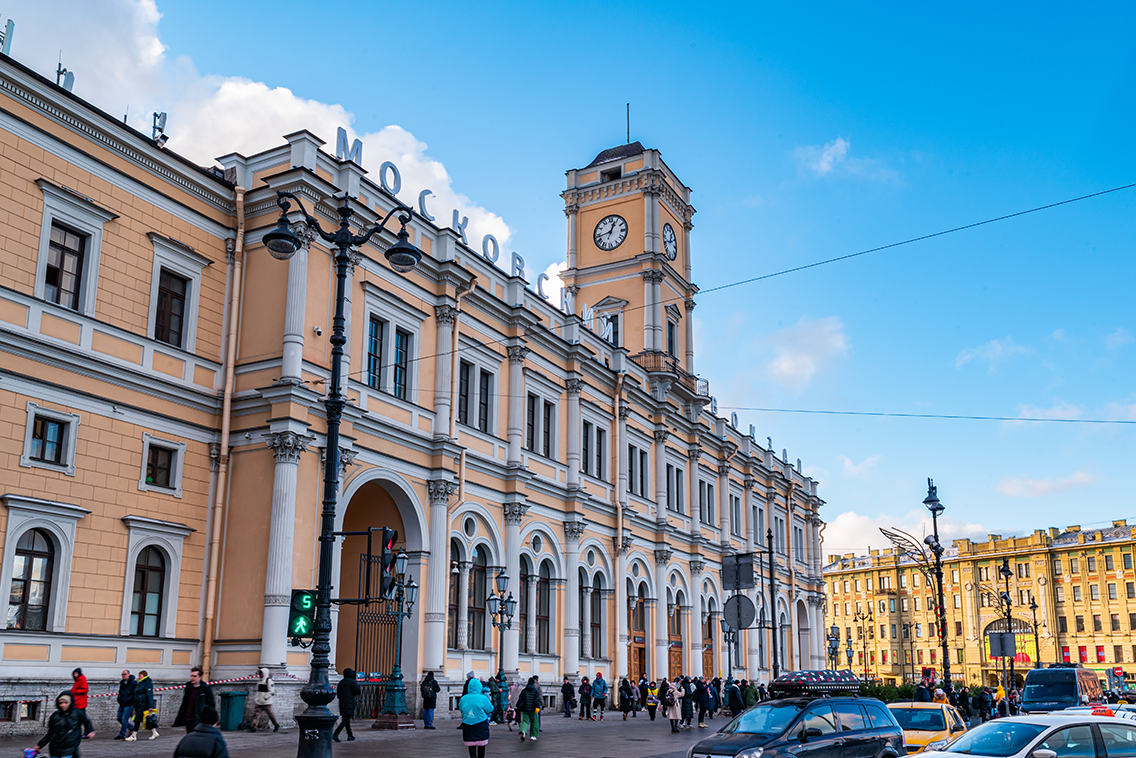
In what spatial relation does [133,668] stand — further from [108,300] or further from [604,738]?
[604,738]

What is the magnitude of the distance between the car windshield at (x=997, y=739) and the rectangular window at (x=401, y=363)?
20.4 meters

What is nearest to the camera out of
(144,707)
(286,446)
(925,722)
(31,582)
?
(925,722)

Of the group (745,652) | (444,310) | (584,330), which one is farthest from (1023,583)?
(444,310)

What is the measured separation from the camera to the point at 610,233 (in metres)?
48.4

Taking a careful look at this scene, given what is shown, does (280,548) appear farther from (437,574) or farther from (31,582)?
(437,574)

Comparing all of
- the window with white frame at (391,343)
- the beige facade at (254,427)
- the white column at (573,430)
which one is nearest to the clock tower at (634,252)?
the beige facade at (254,427)

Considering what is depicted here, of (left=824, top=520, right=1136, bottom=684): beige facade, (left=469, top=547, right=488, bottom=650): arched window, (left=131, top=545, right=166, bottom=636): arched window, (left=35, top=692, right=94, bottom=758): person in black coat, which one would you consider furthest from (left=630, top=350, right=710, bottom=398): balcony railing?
(left=824, top=520, right=1136, bottom=684): beige facade

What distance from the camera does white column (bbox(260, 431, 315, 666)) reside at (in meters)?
23.1

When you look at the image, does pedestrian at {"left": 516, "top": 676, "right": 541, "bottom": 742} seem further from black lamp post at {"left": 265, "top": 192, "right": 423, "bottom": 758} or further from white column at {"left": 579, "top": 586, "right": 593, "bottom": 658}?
white column at {"left": 579, "top": 586, "right": 593, "bottom": 658}

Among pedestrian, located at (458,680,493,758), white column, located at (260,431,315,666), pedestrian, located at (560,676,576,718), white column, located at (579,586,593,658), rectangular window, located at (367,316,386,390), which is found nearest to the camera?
pedestrian, located at (458,680,493,758)

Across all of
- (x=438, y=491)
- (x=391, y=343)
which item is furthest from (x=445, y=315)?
(x=438, y=491)

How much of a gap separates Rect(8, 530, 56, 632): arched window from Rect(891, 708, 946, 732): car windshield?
17093mm

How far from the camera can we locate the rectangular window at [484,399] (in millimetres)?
32719

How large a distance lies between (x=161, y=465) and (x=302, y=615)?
42.3 feet
